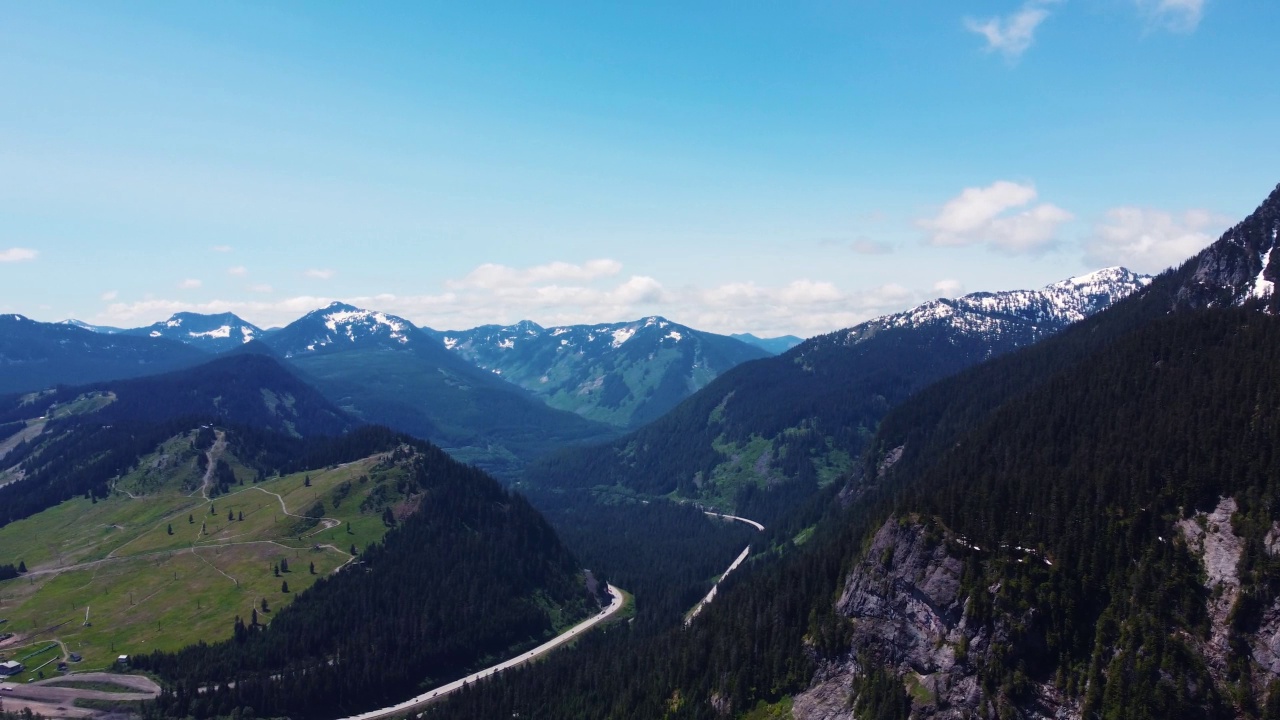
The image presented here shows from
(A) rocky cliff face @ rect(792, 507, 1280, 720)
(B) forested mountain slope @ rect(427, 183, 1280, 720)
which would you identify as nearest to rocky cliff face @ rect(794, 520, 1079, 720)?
(A) rocky cliff face @ rect(792, 507, 1280, 720)

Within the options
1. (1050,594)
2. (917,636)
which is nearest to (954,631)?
(917,636)

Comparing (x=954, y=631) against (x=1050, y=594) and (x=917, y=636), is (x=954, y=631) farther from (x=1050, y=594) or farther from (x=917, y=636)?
(x=1050, y=594)

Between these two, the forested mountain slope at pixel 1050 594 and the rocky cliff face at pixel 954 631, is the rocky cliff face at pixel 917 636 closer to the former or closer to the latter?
the rocky cliff face at pixel 954 631

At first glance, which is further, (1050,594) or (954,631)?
(954,631)

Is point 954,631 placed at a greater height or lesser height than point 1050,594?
lesser

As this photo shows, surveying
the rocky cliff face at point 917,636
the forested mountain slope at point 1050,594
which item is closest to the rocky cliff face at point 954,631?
the rocky cliff face at point 917,636

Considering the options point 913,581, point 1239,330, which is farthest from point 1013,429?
point 913,581

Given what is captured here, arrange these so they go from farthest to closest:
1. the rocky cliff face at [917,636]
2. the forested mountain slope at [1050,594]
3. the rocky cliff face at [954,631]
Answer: the rocky cliff face at [917,636] → the forested mountain slope at [1050,594] → the rocky cliff face at [954,631]

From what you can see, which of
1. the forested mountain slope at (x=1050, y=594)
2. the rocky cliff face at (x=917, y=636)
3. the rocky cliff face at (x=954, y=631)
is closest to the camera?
the rocky cliff face at (x=954, y=631)

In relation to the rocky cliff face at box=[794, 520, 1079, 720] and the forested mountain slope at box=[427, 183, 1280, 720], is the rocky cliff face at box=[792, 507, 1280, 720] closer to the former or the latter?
the rocky cliff face at box=[794, 520, 1079, 720]

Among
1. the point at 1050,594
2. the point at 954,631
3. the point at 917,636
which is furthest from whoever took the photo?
the point at 917,636

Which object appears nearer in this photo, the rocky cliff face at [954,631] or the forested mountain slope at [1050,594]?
the rocky cliff face at [954,631]
